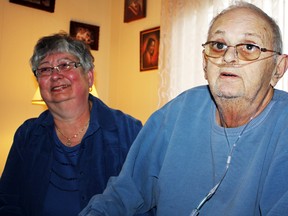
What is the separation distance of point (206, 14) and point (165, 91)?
2.44 ft

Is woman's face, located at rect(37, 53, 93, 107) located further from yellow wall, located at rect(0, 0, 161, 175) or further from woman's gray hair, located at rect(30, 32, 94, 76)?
yellow wall, located at rect(0, 0, 161, 175)

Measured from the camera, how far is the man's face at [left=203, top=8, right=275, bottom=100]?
1.03 m

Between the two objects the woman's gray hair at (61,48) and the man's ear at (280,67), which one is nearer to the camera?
the man's ear at (280,67)

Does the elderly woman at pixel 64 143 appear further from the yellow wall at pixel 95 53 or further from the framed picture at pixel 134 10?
the framed picture at pixel 134 10

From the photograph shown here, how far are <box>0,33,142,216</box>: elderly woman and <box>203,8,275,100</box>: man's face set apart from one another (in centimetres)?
75

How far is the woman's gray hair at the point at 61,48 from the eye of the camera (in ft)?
5.74

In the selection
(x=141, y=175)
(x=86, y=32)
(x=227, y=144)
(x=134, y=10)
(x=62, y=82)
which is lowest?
(x=141, y=175)

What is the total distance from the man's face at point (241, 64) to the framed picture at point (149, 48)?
244cm

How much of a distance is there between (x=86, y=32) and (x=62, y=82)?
7.87ft

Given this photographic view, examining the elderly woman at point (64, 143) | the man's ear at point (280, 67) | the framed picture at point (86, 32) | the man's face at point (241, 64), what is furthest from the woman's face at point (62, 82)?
the framed picture at point (86, 32)

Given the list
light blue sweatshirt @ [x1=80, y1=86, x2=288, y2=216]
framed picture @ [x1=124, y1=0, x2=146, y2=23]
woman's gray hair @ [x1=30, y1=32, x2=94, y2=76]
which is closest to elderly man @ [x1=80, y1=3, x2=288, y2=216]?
light blue sweatshirt @ [x1=80, y1=86, x2=288, y2=216]

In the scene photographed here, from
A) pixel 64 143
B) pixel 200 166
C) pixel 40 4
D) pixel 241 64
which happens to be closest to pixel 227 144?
pixel 200 166

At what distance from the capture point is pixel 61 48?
1.75m

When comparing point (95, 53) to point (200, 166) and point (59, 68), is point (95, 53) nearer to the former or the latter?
point (59, 68)
